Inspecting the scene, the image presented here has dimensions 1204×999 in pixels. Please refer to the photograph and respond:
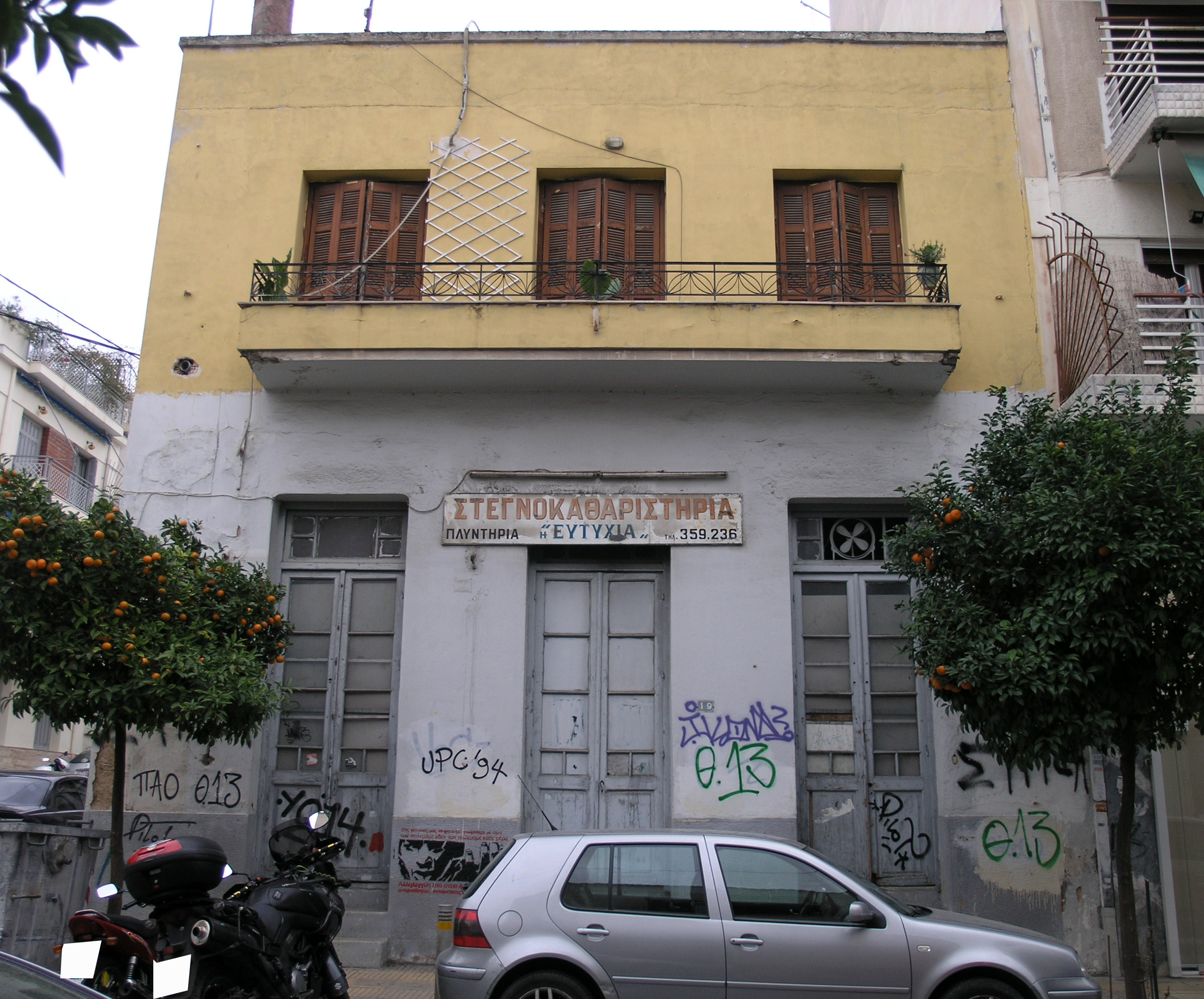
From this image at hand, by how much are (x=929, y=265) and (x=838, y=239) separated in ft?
3.43

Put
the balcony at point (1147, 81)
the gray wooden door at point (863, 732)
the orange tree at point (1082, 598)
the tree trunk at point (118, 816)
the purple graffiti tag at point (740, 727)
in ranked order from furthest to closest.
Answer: the balcony at point (1147, 81), the gray wooden door at point (863, 732), the purple graffiti tag at point (740, 727), the tree trunk at point (118, 816), the orange tree at point (1082, 598)

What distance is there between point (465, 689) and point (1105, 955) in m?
5.99

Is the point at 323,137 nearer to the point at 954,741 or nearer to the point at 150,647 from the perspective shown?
the point at 150,647

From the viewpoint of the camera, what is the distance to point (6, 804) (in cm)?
1259

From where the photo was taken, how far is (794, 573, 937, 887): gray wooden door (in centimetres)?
909

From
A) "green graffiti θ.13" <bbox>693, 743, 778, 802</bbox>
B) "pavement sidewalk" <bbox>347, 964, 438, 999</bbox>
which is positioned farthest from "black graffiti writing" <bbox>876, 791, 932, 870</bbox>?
"pavement sidewalk" <bbox>347, 964, 438, 999</bbox>

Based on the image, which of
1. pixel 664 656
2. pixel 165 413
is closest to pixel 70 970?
pixel 664 656

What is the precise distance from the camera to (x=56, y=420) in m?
28.6

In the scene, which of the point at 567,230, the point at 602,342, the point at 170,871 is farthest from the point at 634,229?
the point at 170,871

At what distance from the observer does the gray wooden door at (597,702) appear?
30.1 feet

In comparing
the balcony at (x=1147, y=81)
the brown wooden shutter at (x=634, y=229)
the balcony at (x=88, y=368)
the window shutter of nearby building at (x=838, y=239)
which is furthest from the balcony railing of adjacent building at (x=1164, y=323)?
the balcony at (x=88, y=368)

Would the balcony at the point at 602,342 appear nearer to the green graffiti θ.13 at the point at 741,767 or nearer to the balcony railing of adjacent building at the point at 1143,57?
the balcony railing of adjacent building at the point at 1143,57

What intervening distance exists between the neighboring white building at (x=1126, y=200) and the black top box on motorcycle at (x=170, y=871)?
24.3ft

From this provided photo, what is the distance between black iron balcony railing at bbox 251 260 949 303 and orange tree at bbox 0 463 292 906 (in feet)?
11.3
